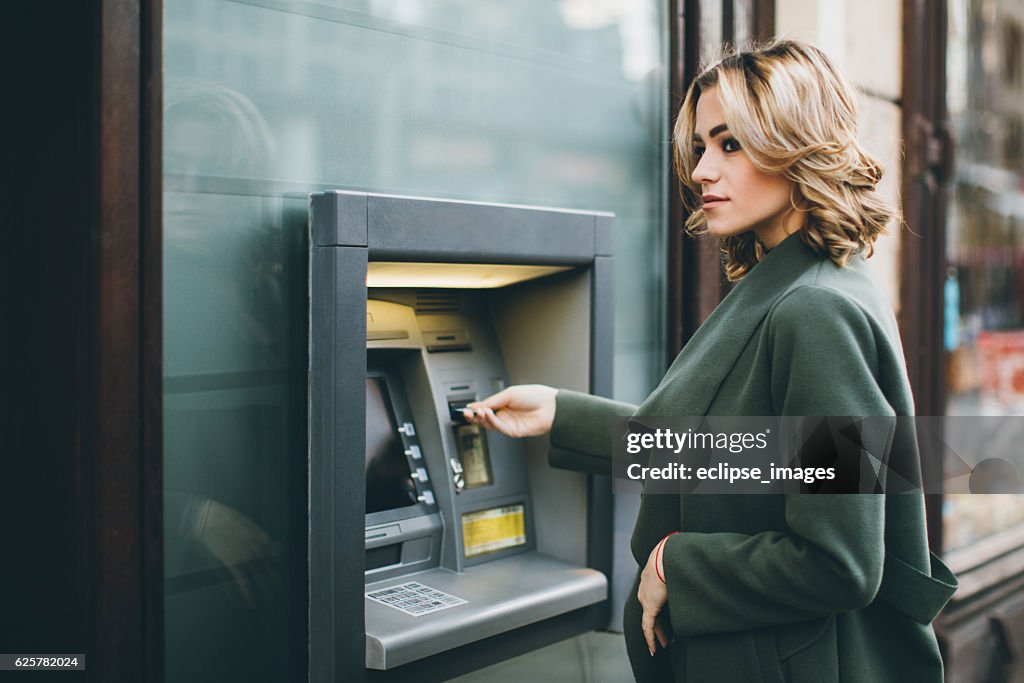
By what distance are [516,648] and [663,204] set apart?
1388mm

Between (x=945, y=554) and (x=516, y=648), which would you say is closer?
(x=516, y=648)

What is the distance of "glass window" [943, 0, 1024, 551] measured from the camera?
5.03 meters

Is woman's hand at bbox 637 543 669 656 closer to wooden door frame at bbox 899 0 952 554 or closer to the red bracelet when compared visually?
the red bracelet

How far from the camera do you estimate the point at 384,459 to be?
2.29 m

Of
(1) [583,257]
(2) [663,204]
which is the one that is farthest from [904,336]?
(1) [583,257]

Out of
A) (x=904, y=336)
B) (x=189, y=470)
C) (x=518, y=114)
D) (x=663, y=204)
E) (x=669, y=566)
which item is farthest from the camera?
(x=904, y=336)

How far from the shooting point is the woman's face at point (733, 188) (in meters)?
1.80

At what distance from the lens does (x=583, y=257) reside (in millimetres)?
2459

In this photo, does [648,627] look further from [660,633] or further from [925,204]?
[925,204]

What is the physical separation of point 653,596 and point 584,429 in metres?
0.56

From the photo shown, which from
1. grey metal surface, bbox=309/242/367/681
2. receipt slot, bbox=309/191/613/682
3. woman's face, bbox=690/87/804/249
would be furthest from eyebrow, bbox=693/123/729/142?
grey metal surface, bbox=309/242/367/681

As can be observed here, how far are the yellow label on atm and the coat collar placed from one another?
72cm

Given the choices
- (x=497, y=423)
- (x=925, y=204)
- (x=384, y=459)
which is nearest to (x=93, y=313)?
(x=384, y=459)

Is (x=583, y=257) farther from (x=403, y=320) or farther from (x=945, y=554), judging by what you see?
(x=945, y=554)
